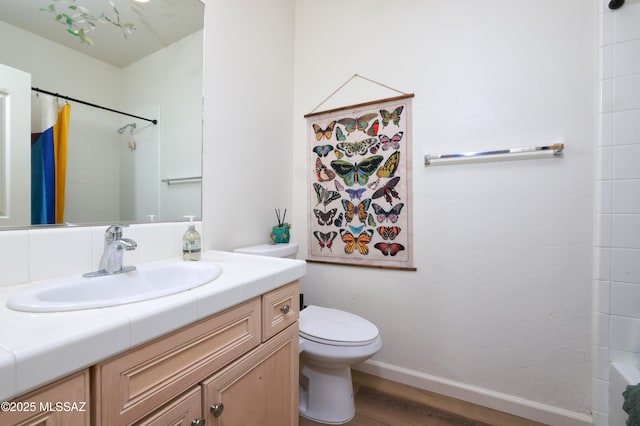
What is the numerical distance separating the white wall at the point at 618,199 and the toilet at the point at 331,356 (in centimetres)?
95

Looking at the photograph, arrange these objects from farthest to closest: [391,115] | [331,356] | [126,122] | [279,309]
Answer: [391,115]
[331,356]
[126,122]
[279,309]

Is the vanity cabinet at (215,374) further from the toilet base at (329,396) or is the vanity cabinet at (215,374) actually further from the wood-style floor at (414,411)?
the wood-style floor at (414,411)

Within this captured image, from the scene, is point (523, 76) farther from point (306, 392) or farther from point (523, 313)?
point (306, 392)

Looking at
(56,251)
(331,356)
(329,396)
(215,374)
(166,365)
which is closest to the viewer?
(166,365)

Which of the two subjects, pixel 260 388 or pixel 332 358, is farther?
pixel 332 358

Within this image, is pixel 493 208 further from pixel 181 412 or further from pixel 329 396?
pixel 181 412

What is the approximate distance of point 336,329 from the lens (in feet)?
4.35

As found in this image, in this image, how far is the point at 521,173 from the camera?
1.38m

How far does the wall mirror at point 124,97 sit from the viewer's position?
851mm

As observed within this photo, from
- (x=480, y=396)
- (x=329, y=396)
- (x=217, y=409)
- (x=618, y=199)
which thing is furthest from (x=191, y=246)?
(x=618, y=199)

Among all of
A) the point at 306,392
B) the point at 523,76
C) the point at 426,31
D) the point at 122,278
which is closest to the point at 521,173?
the point at 523,76

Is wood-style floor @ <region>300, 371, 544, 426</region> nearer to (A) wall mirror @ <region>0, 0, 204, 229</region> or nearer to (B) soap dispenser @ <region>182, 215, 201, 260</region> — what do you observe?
(B) soap dispenser @ <region>182, 215, 201, 260</region>

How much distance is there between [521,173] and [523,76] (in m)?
0.49

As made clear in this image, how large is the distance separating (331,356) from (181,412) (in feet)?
2.41
